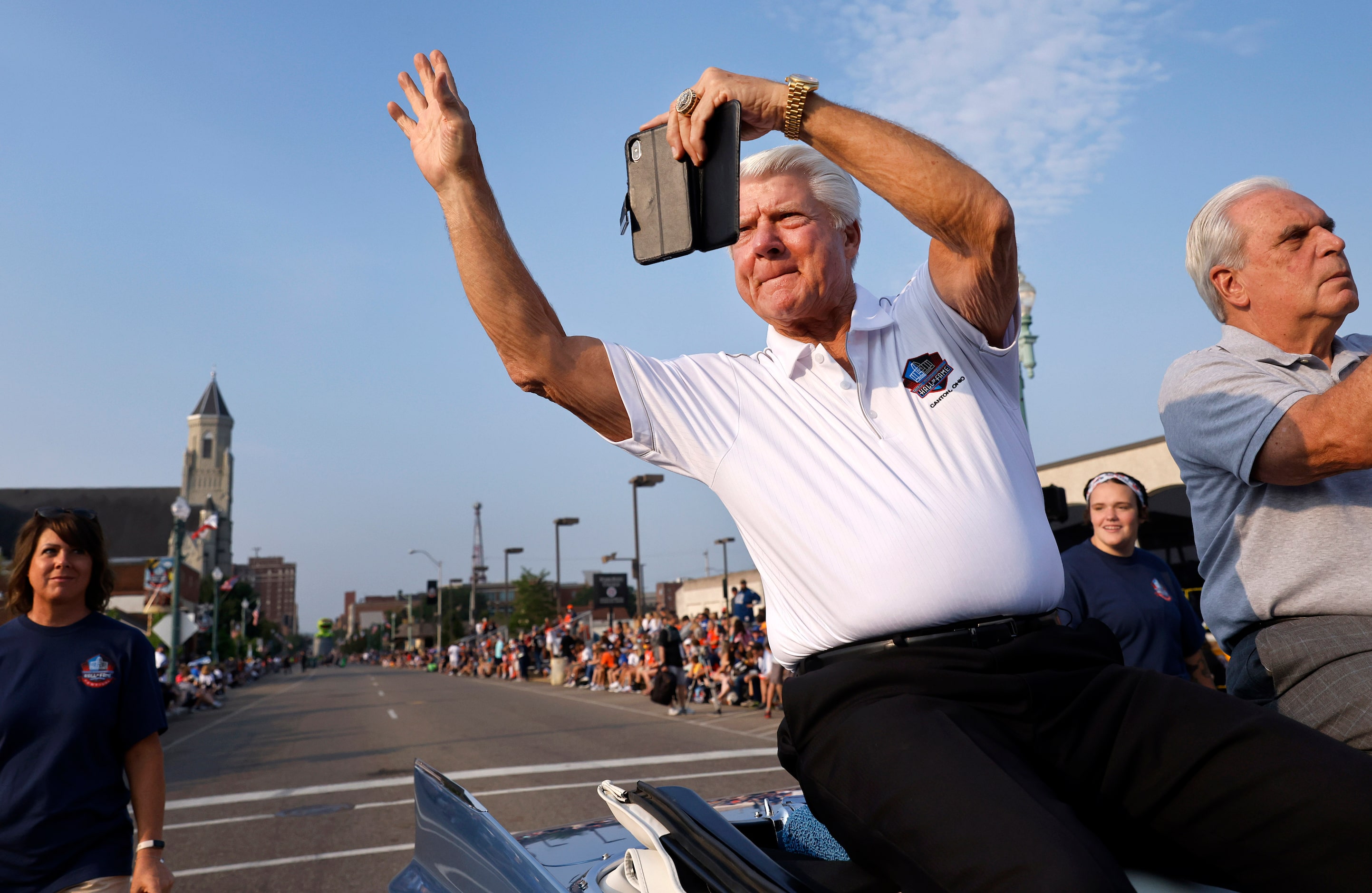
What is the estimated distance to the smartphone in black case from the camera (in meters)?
1.87

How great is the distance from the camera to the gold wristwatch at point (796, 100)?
73.4 inches

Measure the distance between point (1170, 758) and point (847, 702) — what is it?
527 millimetres

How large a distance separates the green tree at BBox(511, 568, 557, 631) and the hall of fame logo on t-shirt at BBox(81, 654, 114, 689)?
57.5 m

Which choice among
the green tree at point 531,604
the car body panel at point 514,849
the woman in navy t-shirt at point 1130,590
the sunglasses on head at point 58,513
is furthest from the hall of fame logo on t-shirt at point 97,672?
the green tree at point 531,604

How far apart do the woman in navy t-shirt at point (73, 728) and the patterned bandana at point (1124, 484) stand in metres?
4.47

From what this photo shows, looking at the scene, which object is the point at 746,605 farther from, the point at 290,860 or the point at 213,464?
the point at 213,464

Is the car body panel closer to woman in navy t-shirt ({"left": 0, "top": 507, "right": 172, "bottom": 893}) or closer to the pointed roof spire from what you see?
woman in navy t-shirt ({"left": 0, "top": 507, "right": 172, "bottom": 893})

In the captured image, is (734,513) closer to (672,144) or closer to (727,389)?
(727,389)

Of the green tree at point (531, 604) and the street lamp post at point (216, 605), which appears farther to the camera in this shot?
the green tree at point (531, 604)

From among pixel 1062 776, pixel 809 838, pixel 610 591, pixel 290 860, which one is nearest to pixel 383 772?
pixel 290 860

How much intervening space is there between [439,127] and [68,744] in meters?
2.13

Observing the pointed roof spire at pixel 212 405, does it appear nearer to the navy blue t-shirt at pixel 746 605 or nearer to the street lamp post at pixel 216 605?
the street lamp post at pixel 216 605

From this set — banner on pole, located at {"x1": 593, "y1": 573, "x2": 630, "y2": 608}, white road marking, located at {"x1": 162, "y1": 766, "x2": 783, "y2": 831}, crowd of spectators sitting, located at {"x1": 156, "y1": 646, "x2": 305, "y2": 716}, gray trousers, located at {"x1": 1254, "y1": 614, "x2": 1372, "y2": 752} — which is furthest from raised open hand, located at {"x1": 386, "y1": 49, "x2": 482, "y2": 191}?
banner on pole, located at {"x1": 593, "y1": 573, "x2": 630, "y2": 608}

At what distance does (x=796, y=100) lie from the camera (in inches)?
73.5
